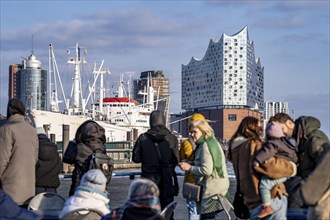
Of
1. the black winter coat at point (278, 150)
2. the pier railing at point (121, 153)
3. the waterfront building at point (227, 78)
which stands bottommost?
the pier railing at point (121, 153)

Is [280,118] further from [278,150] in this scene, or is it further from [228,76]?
[228,76]

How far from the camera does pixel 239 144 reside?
670 cm

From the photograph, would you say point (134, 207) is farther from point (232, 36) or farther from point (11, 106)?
point (232, 36)

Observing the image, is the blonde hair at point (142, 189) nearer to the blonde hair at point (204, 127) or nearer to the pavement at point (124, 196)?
the blonde hair at point (204, 127)

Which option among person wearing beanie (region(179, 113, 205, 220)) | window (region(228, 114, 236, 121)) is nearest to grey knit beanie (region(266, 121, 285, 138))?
person wearing beanie (region(179, 113, 205, 220))

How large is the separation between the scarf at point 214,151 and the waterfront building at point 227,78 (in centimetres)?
15059

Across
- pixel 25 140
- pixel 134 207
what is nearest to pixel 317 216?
pixel 134 207

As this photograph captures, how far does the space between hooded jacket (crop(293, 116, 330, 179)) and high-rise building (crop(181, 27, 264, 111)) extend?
155501 millimetres

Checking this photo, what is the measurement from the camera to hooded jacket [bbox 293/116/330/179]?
6.61 metres

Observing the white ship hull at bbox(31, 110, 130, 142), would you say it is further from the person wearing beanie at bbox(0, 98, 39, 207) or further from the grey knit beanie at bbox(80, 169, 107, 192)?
the grey knit beanie at bbox(80, 169, 107, 192)

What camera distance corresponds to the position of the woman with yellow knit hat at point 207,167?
761 centimetres

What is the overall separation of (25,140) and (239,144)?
7.78 ft

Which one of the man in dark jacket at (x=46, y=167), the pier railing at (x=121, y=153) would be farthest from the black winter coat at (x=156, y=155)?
the pier railing at (x=121, y=153)

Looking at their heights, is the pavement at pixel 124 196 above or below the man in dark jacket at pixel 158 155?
below
